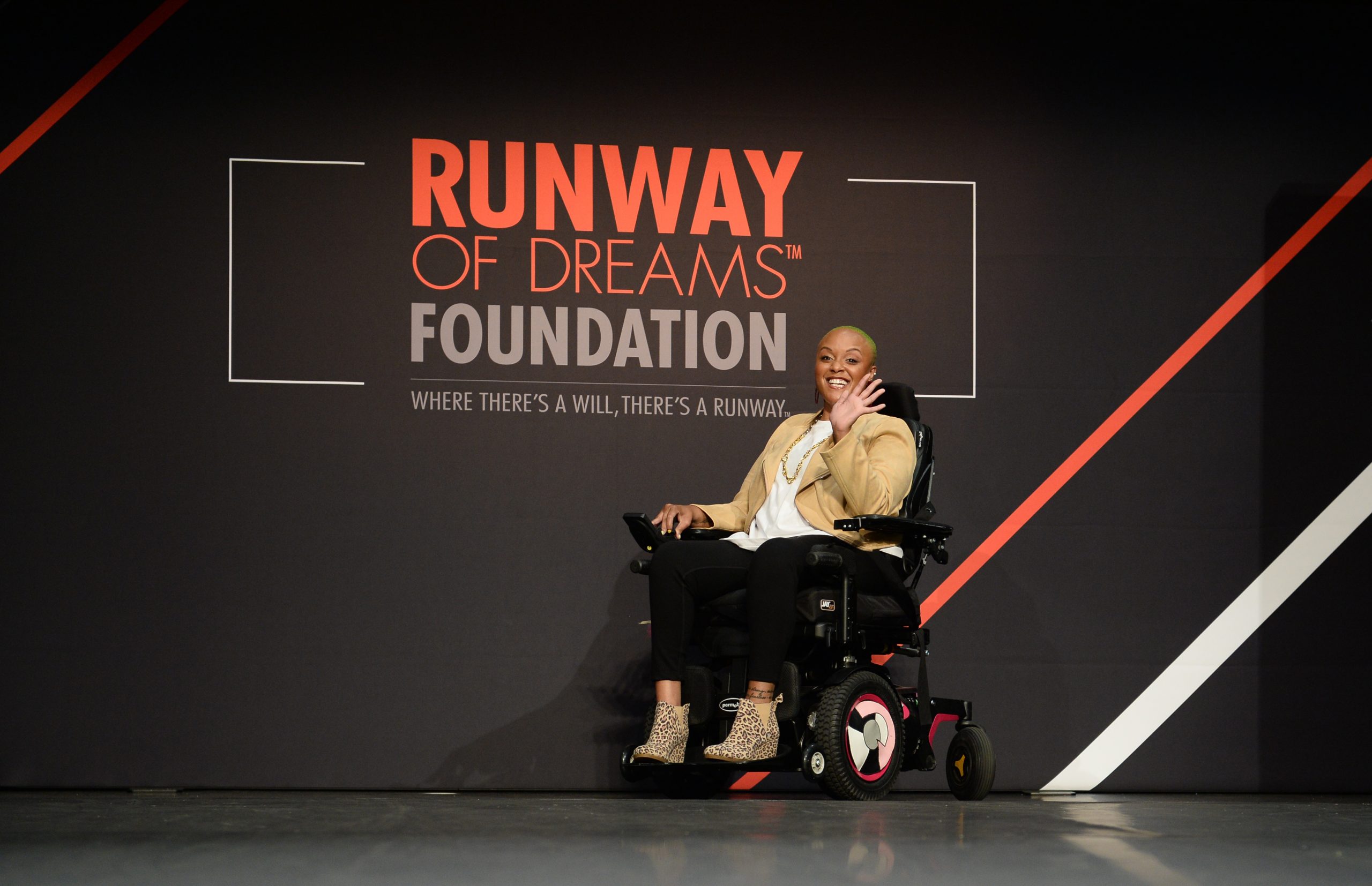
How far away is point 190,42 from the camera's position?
3.82m

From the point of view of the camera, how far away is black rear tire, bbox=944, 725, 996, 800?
312 cm

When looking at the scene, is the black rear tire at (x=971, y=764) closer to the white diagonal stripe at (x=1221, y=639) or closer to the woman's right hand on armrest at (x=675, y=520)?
the white diagonal stripe at (x=1221, y=639)

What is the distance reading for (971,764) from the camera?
314cm

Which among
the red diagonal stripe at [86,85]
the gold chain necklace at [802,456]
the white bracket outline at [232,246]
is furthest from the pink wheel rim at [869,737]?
the red diagonal stripe at [86,85]

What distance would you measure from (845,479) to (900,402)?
1.37 feet

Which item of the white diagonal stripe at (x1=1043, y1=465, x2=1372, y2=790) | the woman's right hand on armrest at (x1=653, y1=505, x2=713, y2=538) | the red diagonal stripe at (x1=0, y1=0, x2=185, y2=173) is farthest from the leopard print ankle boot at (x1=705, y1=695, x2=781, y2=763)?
the red diagonal stripe at (x1=0, y1=0, x2=185, y2=173)

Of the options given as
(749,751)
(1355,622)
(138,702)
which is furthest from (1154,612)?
(138,702)

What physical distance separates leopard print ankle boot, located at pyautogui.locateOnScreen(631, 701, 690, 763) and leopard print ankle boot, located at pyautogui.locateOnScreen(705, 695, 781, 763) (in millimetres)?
108

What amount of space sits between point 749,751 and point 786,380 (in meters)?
1.35

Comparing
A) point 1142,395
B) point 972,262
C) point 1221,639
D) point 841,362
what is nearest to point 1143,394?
point 1142,395

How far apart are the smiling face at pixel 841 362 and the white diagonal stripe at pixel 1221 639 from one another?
1.43 m

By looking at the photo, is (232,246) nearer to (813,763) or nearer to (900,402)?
(900,402)

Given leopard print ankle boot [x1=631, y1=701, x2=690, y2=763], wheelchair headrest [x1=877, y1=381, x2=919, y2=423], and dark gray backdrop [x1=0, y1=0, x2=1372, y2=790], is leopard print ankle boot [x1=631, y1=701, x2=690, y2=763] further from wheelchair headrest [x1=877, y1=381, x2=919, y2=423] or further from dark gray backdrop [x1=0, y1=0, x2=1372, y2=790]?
wheelchair headrest [x1=877, y1=381, x2=919, y2=423]

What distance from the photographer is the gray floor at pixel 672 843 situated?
1.96 meters
